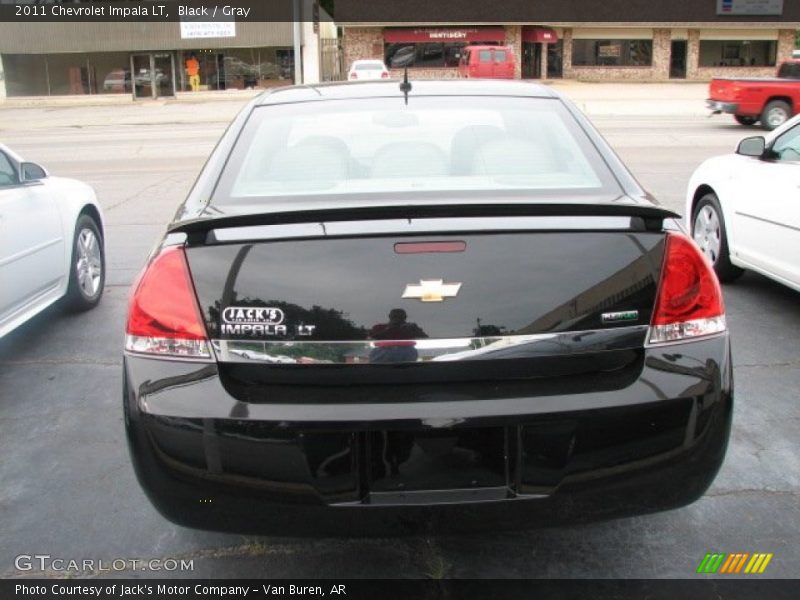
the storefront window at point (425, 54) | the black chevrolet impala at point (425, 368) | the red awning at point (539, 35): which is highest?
the red awning at point (539, 35)

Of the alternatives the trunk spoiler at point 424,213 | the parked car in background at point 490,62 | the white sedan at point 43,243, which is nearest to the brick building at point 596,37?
the parked car in background at point 490,62

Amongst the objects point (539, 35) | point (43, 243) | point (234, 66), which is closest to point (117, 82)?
point (234, 66)

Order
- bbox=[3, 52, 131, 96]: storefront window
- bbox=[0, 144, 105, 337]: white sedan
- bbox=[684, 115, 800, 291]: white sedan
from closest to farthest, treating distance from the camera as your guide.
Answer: bbox=[0, 144, 105, 337]: white sedan → bbox=[684, 115, 800, 291]: white sedan → bbox=[3, 52, 131, 96]: storefront window

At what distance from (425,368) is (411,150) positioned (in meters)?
1.24

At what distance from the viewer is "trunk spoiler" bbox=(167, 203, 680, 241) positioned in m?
2.48

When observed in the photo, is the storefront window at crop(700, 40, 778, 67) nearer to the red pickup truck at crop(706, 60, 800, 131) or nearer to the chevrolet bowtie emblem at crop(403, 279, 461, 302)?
the red pickup truck at crop(706, 60, 800, 131)

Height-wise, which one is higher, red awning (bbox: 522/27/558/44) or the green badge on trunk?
red awning (bbox: 522/27/558/44)

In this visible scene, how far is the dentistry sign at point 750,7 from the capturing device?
150 feet

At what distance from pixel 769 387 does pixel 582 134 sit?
208 cm

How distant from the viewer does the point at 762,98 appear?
19578mm

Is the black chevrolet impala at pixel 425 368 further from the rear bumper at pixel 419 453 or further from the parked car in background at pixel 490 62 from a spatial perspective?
the parked car in background at pixel 490 62

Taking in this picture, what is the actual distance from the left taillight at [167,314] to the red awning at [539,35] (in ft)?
151

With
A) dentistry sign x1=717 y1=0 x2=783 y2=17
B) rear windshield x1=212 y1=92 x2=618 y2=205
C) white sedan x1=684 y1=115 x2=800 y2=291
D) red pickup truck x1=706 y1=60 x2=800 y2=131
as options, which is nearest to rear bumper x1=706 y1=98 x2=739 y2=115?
red pickup truck x1=706 y1=60 x2=800 y2=131

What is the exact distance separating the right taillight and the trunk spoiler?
0.37 feet
